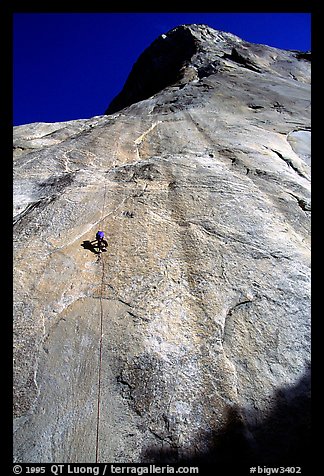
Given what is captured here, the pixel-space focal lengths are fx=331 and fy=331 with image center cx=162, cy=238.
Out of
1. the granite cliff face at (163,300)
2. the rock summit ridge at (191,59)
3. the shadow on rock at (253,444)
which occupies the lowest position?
the shadow on rock at (253,444)

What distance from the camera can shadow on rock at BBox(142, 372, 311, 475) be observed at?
3.70 m

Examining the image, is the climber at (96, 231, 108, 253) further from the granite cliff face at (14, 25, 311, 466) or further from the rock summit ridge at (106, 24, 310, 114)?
the rock summit ridge at (106, 24, 310, 114)

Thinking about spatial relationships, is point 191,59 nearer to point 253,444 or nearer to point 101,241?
point 101,241

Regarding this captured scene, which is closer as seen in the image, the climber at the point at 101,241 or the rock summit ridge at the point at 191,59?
the climber at the point at 101,241

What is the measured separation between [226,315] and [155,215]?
2402 millimetres

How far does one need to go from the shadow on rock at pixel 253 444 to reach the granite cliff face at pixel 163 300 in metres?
0.01

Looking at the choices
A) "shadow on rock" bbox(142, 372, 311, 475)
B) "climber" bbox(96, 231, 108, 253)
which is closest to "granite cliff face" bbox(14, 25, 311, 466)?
"shadow on rock" bbox(142, 372, 311, 475)

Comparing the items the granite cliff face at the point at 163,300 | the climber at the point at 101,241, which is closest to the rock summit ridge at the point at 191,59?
the granite cliff face at the point at 163,300

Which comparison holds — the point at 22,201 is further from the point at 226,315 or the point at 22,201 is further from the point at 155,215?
the point at 226,315

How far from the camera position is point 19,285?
5.10 metres

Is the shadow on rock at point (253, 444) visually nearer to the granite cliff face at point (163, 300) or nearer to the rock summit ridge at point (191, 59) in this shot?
the granite cliff face at point (163, 300)

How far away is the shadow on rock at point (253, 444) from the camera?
145 inches
